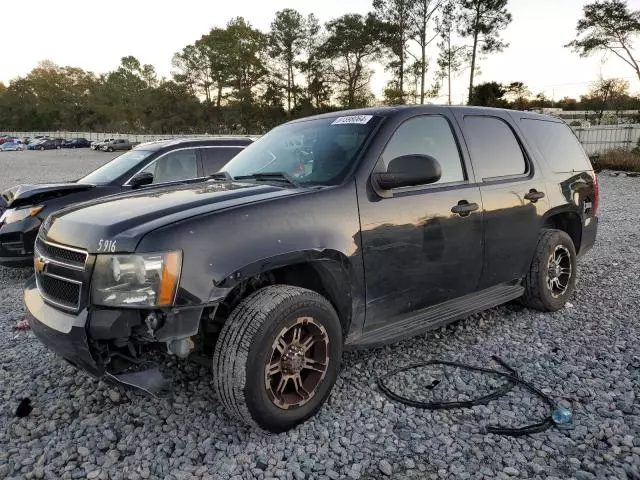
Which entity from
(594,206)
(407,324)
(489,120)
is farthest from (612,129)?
(407,324)

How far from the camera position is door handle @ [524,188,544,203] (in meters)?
4.20

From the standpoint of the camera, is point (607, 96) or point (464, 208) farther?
point (607, 96)

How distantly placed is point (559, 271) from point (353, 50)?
165 ft

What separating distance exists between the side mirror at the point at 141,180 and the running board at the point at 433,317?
4.54 meters

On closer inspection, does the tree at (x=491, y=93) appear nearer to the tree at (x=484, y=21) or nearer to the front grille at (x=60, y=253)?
the tree at (x=484, y=21)

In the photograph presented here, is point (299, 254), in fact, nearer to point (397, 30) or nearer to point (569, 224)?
point (569, 224)

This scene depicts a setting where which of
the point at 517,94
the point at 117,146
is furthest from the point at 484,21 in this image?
the point at 117,146

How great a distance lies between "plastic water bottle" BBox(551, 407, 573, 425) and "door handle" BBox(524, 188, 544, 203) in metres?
1.90

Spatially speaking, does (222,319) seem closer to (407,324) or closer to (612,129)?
(407,324)

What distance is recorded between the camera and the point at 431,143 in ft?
12.0

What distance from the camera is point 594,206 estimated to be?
16.8 ft

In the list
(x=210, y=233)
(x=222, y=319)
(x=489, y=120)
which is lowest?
(x=222, y=319)

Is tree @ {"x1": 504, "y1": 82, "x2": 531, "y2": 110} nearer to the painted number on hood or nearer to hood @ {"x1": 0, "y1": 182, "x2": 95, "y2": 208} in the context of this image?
hood @ {"x1": 0, "y1": 182, "x2": 95, "y2": 208}

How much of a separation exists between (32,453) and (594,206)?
5.27 meters
